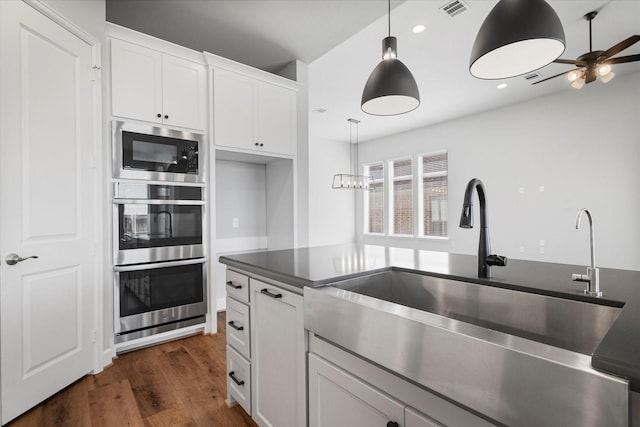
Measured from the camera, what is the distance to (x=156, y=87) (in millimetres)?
2689

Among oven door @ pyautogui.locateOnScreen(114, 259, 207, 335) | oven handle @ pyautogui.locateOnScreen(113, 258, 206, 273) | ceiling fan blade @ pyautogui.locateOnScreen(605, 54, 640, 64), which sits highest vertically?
ceiling fan blade @ pyautogui.locateOnScreen(605, 54, 640, 64)

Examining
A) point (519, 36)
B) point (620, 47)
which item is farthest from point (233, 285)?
point (620, 47)

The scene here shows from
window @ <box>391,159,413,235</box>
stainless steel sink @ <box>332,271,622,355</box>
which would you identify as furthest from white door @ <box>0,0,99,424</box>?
window @ <box>391,159,413,235</box>

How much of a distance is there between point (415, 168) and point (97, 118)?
575cm

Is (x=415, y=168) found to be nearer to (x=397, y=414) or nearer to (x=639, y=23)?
(x=639, y=23)

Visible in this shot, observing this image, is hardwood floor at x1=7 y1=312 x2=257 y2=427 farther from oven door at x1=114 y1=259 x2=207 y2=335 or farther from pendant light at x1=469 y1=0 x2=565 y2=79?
pendant light at x1=469 y1=0 x2=565 y2=79

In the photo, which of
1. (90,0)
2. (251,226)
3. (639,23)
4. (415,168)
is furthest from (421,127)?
(90,0)

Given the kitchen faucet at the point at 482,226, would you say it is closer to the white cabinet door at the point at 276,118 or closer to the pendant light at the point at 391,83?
the pendant light at the point at 391,83

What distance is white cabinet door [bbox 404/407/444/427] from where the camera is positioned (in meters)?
0.81

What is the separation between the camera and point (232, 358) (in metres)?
1.82

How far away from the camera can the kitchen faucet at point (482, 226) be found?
122 centimetres

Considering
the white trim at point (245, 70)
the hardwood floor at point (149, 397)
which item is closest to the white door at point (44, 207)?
the hardwood floor at point (149, 397)

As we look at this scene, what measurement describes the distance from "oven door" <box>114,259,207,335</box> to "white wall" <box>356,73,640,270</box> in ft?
15.7

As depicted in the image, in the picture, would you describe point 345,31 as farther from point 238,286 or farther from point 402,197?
point 402,197
